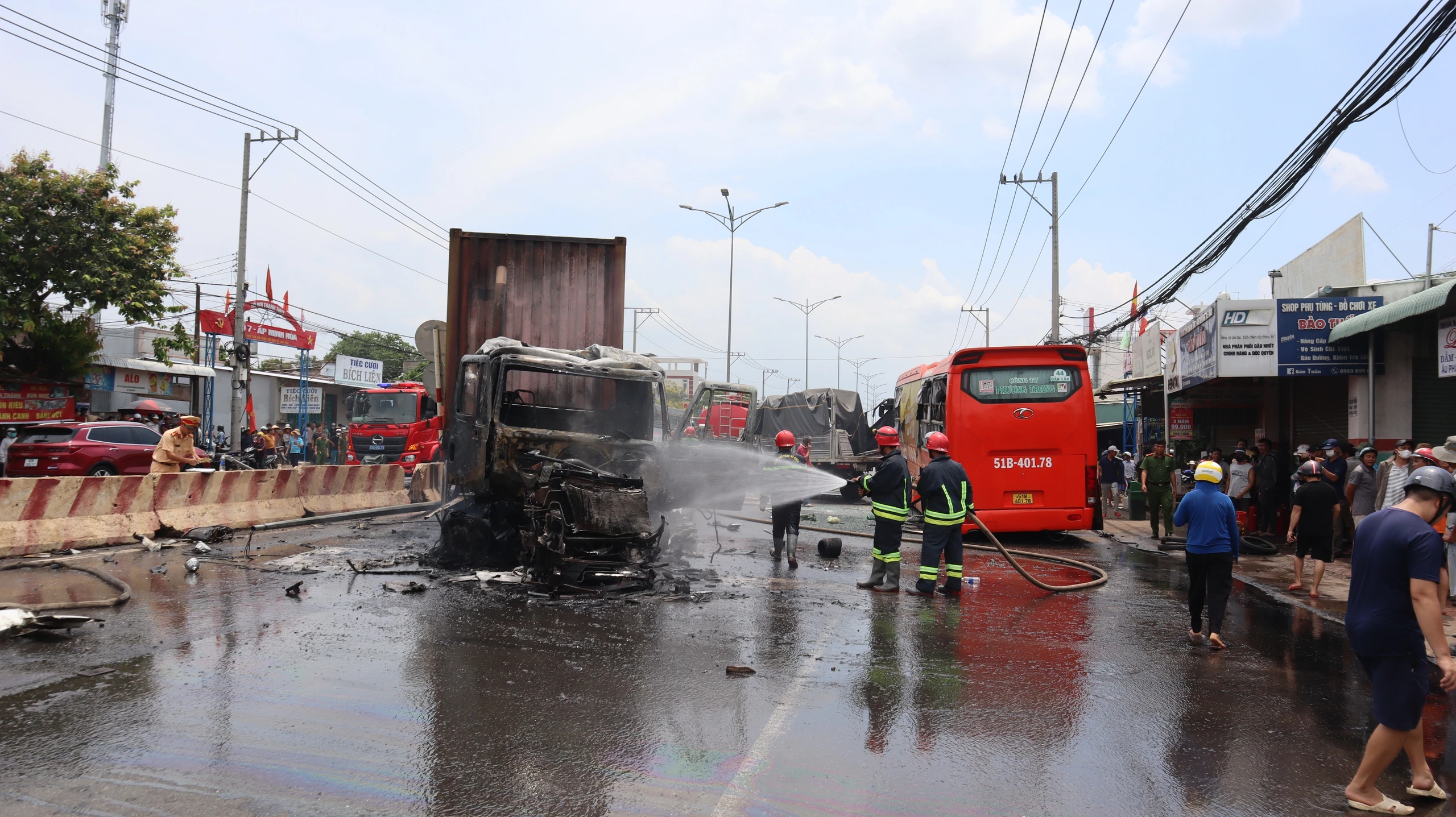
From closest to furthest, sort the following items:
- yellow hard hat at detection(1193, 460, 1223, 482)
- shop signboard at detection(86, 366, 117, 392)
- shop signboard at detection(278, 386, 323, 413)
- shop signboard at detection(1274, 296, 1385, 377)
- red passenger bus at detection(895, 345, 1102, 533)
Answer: yellow hard hat at detection(1193, 460, 1223, 482)
red passenger bus at detection(895, 345, 1102, 533)
shop signboard at detection(1274, 296, 1385, 377)
shop signboard at detection(86, 366, 117, 392)
shop signboard at detection(278, 386, 323, 413)

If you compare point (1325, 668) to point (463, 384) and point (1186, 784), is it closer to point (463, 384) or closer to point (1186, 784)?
point (1186, 784)

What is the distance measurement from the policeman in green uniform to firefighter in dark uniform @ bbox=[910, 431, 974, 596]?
7.73m

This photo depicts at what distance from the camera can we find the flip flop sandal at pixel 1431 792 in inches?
164

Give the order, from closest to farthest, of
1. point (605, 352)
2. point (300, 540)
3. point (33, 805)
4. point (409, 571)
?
point (33, 805) < point (409, 571) < point (605, 352) < point (300, 540)

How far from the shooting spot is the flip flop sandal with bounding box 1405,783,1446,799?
418 centimetres

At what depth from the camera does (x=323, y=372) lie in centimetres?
4931

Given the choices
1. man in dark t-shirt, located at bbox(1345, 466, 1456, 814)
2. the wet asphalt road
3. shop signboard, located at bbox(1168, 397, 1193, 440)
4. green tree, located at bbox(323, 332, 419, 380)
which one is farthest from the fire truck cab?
green tree, located at bbox(323, 332, 419, 380)

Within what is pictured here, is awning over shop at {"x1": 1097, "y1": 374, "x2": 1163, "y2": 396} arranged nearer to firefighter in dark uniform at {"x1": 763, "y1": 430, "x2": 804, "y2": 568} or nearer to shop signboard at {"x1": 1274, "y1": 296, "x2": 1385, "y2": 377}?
shop signboard at {"x1": 1274, "y1": 296, "x2": 1385, "y2": 377}

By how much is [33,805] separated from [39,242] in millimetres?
22268

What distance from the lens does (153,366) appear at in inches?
1172

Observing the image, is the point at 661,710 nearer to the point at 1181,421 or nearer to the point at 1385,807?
the point at 1385,807

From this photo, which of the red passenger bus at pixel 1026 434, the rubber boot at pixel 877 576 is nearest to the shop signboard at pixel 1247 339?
the red passenger bus at pixel 1026 434

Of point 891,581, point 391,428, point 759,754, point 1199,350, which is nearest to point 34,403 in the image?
point 391,428

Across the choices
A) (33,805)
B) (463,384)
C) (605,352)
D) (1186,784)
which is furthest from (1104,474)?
(33,805)
